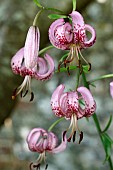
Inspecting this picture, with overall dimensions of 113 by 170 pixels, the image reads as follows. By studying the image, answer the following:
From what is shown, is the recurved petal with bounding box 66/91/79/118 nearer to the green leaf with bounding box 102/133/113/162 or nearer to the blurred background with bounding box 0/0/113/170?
the green leaf with bounding box 102/133/113/162

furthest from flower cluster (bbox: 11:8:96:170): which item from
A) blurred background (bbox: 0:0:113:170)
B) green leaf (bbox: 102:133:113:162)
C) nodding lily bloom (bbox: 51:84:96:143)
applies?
blurred background (bbox: 0:0:113:170)

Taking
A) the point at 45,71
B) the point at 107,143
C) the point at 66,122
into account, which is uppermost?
the point at 66,122

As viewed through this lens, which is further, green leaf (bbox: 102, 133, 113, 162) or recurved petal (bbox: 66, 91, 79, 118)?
green leaf (bbox: 102, 133, 113, 162)

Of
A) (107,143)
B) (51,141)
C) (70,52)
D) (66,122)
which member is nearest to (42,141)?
(51,141)

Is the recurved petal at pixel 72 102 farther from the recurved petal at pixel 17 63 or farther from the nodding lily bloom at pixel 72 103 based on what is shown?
the recurved petal at pixel 17 63

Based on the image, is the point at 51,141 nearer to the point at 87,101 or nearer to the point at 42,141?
the point at 42,141

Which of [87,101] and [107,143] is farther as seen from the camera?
[107,143]

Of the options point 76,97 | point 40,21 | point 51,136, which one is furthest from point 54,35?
point 40,21

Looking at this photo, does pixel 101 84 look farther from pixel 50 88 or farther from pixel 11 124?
pixel 11 124
